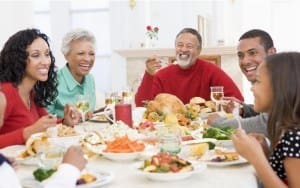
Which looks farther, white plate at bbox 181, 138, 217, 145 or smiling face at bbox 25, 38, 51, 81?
smiling face at bbox 25, 38, 51, 81

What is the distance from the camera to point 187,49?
→ 11.2 ft

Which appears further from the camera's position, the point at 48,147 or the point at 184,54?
the point at 184,54

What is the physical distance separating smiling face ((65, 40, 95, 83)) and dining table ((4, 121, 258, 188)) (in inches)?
64.8

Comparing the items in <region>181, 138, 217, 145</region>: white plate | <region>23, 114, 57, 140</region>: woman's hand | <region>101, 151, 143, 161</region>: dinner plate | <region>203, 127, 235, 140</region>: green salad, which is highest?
<region>23, 114, 57, 140</region>: woman's hand

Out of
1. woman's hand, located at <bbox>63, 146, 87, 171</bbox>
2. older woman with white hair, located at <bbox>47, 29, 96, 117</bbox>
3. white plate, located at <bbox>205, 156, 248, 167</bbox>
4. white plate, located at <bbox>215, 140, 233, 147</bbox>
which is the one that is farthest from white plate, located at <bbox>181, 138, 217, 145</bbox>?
older woman with white hair, located at <bbox>47, 29, 96, 117</bbox>

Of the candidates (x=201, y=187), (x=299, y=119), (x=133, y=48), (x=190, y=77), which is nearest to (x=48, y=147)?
(x=201, y=187)

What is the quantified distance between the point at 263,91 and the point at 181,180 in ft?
1.40

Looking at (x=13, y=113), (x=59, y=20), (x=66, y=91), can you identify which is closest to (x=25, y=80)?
(x=13, y=113)

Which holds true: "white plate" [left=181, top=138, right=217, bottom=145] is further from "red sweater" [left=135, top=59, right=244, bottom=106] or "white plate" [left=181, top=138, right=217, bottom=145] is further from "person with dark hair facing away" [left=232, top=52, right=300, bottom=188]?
"red sweater" [left=135, top=59, right=244, bottom=106]

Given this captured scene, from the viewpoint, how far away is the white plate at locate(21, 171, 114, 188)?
1.26 metres

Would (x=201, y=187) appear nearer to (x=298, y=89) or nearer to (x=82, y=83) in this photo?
(x=298, y=89)

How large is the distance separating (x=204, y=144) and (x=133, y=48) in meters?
3.69

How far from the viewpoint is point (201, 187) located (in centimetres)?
124

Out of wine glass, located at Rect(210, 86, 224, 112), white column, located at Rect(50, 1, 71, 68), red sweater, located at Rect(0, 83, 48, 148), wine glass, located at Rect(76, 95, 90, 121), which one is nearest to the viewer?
red sweater, located at Rect(0, 83, 48, 148)
